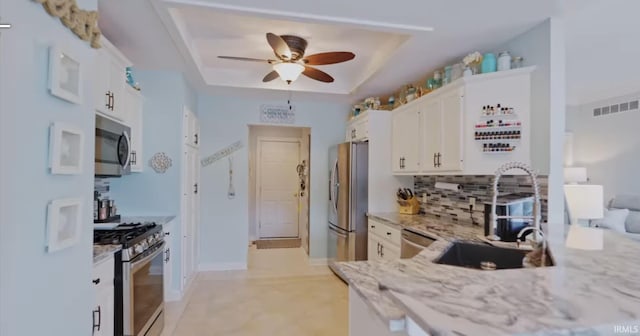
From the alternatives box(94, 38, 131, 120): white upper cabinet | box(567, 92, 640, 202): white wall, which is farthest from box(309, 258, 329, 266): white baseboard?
box(567, 92, 640, 202): white wall

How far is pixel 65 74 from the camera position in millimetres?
1348

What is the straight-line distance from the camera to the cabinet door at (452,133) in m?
2.87

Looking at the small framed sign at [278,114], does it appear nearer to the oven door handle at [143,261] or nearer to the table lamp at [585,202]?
the oven door handle at [143,261]

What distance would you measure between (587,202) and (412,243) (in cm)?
213

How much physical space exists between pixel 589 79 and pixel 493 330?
5.30m

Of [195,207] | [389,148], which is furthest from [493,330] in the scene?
[195,207]

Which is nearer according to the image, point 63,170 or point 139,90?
point 63,170

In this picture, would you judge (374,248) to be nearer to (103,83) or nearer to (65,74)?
(103,83)

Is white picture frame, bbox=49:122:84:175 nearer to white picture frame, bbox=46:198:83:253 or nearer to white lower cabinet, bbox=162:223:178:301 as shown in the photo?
white picture frame, bbox=46:198:83:253

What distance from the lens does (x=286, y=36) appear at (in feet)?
10.4

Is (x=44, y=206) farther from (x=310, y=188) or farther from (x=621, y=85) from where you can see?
(x=621, y=85)

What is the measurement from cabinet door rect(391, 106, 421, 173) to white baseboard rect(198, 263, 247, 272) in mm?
2580

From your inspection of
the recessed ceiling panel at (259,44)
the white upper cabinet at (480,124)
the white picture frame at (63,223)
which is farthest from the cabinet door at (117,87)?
the white upper cabinet at (480,124)

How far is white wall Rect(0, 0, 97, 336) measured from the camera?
1.05 m
